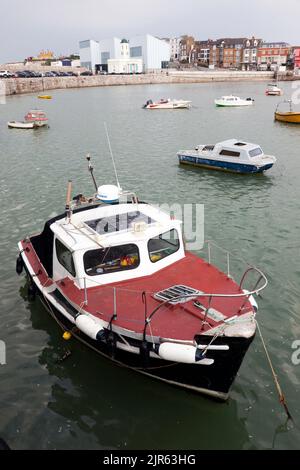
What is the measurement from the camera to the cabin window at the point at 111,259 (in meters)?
10.6

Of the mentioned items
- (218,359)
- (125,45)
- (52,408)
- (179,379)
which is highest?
(125,45)

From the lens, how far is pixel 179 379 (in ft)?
30.0

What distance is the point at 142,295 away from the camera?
9.61 metres

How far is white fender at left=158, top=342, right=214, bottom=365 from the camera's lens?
8188 millimetres

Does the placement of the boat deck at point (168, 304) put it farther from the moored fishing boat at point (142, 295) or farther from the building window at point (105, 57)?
the building window at point (105, 57)

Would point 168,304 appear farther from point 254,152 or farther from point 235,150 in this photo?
point 254,152

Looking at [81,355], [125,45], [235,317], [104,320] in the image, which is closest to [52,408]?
[81,355]

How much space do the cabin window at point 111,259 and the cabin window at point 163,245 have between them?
56 cm

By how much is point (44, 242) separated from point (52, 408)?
17.9 feet

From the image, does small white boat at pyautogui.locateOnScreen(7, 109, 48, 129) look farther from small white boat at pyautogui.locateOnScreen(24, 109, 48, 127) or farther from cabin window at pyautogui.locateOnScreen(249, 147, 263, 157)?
cabin window at pyautogui.locateOnScreen(249, 147, 263, 157)

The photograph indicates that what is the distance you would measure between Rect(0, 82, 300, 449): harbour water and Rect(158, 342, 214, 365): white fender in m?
1.67

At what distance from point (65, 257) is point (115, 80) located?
137236mm

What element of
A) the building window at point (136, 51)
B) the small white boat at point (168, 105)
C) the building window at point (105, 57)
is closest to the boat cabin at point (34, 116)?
the small white boat at point (168, 105)

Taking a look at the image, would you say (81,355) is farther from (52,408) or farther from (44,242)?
(44,242)
